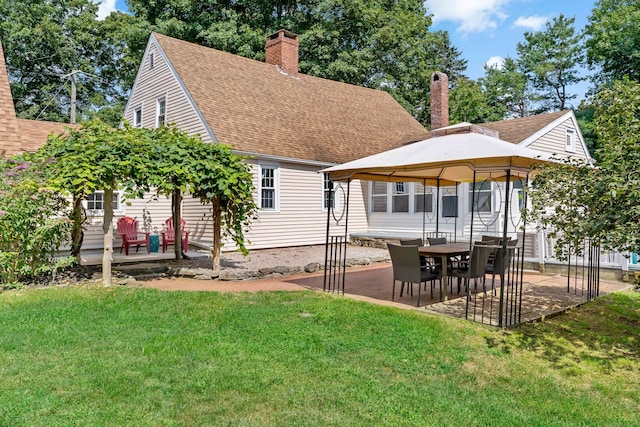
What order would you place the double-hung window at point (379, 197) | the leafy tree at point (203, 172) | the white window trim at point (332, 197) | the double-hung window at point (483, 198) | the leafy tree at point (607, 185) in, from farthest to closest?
the double-hung window at point (379, 197)
the white window trim at point (332, 197)
the double-hung window at point (483, 198)
the leafy tree at point (203, 172)
the leafy tree at point (607, 185)

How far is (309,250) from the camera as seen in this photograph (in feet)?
48.0

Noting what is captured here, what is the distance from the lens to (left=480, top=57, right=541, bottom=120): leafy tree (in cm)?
3428

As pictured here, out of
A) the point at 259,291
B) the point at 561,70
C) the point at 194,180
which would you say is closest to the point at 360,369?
the point at 259,291

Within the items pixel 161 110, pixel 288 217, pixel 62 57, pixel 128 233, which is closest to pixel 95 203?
pixel 128 233

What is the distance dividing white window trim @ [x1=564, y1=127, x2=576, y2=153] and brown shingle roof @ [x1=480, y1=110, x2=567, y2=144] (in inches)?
37.4

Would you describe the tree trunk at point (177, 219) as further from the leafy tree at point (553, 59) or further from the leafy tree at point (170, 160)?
the leafy tree at point (553, 59)

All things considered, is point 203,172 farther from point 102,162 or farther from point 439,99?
point 439,99

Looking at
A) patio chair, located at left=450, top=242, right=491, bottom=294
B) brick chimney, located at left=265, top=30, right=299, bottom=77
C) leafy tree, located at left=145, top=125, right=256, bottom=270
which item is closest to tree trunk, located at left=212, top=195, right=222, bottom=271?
leafy tree, located at left=145, top=125, right=256, bottom=270

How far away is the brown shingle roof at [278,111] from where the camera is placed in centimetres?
1438

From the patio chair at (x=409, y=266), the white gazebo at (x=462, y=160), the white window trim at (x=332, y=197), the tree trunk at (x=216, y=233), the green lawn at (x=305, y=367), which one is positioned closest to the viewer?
the green lawn at (x=305, y=367)

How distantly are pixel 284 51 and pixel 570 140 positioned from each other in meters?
12.5

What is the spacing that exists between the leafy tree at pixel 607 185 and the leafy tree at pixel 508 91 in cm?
3017

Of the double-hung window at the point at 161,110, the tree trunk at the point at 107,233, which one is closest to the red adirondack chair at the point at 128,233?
the tree trunk at the point at 107,233

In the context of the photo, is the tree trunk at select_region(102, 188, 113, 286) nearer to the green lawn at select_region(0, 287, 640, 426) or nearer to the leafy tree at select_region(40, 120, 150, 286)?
the leafy tree at select_region(40, 120, 150, 286)
